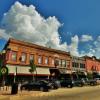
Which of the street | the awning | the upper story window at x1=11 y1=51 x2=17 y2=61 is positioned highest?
the upper story window at x1=11 y1=51 x2=17 y2=61

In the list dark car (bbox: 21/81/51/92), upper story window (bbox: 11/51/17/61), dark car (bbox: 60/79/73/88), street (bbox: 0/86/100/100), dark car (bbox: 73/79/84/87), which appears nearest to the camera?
street (bbox: 0/86/100/100)

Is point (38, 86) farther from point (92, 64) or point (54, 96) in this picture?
point (92, 64)

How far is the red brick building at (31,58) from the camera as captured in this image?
49.2 m

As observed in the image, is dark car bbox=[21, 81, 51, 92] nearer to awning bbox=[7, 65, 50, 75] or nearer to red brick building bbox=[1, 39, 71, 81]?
red brick building bbox=[1, 39, 71, 81]

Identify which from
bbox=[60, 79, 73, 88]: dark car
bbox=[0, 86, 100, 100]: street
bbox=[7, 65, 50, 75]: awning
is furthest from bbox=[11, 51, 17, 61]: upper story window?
bbox=[0, 86, 100, 100]: street

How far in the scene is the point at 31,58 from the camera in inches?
2149

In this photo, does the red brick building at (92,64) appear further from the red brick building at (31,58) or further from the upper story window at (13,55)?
→ the upper story window at (13,55)

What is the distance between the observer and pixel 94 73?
3374 inches

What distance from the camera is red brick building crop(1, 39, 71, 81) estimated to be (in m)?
49.2

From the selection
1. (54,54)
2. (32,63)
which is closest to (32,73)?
(32,63)

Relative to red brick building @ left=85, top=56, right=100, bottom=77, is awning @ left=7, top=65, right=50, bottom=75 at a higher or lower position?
lower

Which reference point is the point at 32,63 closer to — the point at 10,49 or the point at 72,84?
the point at 10,49

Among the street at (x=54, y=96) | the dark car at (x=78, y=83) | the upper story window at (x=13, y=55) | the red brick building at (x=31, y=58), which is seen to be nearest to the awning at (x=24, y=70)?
the red brick building at (x=31, y=58)

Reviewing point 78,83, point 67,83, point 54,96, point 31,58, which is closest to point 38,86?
point 67,83
